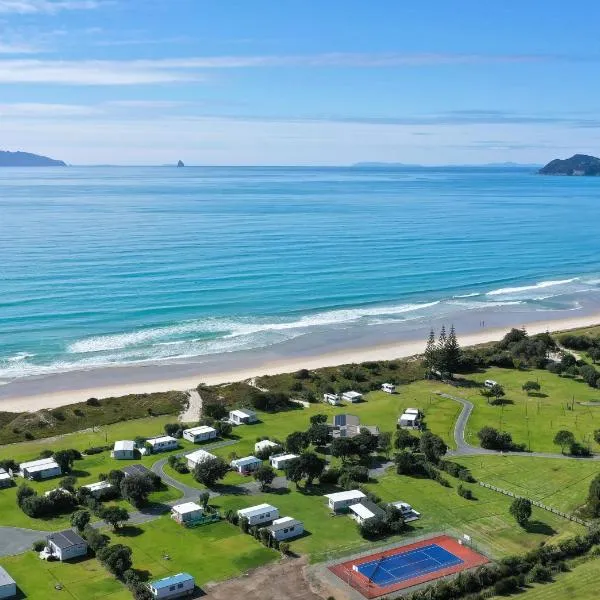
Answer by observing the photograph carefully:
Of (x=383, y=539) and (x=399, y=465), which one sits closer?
(x=383, y=539)

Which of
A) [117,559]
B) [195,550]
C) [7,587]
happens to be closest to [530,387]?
[195,550]

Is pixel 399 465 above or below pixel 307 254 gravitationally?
below

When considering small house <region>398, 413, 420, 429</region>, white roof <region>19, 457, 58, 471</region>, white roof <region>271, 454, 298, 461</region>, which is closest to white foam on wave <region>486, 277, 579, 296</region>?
small house <region>398, 413, 420, 429</region>

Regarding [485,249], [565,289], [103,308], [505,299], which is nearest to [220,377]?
[103,308]

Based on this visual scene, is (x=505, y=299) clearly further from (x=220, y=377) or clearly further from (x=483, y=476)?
(x=483, y=476)

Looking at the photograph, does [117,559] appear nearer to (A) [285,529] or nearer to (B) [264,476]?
(A) [285,529]

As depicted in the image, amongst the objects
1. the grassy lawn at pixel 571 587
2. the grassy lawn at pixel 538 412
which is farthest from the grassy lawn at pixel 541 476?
the grassy lawn at pixel 571 587

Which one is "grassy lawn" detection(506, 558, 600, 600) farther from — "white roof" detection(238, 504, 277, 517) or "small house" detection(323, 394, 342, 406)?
"small house" detection(323, 394, 342, 406)
